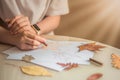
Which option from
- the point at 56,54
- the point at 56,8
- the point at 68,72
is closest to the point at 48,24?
the point at 56,8

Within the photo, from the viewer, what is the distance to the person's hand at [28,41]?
0.95m

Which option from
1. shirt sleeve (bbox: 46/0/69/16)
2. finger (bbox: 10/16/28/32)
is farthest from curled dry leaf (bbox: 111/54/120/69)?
shirt sleeve (bbox: 46/0/69/16)

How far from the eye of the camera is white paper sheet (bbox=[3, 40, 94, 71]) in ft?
2.77

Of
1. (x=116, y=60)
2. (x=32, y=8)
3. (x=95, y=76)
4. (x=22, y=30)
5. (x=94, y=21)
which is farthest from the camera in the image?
(x=94, y=21)

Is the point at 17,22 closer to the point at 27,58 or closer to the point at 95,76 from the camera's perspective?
the point at 27,58

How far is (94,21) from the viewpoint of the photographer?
1.72 meters

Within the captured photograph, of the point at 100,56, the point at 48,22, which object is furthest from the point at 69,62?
the point at 48,22

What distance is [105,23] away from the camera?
170cm

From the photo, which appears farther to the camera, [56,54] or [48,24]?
[48,24]

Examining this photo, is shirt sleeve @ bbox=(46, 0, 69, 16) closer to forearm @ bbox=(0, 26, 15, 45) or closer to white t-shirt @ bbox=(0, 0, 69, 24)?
white t-shirt @ bbox=(0, 0, 69, 24)

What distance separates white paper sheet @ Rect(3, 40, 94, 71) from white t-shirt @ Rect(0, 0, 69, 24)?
32 centimetres

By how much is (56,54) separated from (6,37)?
271 millimetres

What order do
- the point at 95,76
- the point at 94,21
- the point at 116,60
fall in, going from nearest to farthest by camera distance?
the point at 95,76, the point at 116,60, the point at 94,21

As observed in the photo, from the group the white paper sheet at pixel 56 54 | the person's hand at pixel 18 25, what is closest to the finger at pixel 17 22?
the person's hand at pixel 18 25
